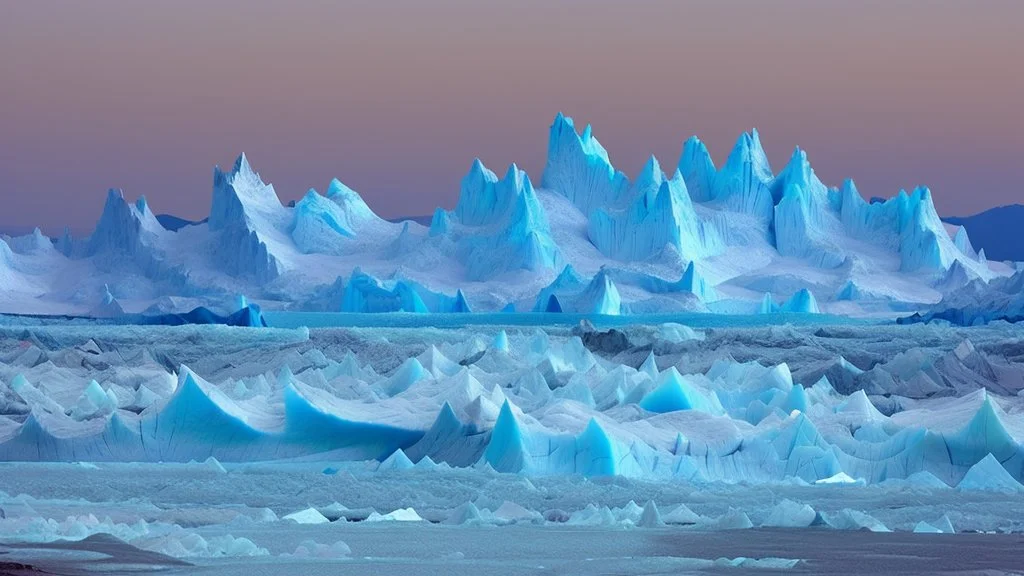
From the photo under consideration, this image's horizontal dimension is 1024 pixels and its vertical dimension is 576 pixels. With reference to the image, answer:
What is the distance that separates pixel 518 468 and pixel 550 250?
2473cm

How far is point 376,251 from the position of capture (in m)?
35.1

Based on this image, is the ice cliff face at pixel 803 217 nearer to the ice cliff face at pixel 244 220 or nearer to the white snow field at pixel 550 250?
the white snow field at pixel 550 250

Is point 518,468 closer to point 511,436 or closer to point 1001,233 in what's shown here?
point 511,436

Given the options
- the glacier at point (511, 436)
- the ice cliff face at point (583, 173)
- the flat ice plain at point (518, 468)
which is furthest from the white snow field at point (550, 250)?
the flat ice plain at point (518, 468)

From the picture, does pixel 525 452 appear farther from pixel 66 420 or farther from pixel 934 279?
pixel 934 279

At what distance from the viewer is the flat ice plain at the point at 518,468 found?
5047 millimetres

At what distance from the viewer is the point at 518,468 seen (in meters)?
8.57

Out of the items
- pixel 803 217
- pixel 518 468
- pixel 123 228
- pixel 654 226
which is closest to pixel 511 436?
pixel 518 468

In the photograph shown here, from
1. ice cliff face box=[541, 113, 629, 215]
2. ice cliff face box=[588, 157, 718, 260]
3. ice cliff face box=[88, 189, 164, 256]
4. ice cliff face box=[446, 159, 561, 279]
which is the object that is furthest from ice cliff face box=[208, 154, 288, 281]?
ice cliff face box=[588, 157, 718, 260]

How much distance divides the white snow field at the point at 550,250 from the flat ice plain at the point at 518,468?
16.0m

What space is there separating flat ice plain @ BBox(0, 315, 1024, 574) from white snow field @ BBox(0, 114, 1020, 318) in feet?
52.6

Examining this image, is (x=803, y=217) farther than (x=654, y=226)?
Yes

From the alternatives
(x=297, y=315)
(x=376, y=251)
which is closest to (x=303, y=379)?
(x=297, y=315)

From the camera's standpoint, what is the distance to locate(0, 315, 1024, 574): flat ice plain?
5047mm
